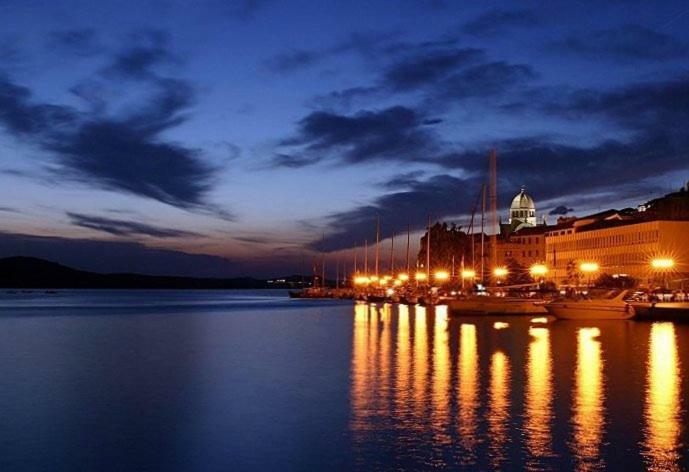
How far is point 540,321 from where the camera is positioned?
79125 mm

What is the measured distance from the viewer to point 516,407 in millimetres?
26562

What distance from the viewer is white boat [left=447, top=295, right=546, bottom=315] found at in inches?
3516

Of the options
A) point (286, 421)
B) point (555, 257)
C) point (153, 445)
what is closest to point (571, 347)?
point (286, 421)

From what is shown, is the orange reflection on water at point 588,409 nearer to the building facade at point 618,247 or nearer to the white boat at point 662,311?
the white boat at point 662,311

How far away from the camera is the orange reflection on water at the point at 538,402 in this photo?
20969mm

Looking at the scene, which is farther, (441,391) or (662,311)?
(662,311)

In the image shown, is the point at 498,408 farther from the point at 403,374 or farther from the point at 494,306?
the point at 494,306

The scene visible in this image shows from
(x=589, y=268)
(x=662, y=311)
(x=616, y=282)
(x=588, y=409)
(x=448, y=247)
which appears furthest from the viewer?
(x=448, y=247)

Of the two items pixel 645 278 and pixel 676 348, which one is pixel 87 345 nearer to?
pixel 676 348

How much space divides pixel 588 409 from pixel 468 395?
4448mm

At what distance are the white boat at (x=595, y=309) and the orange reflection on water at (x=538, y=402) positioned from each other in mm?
30284

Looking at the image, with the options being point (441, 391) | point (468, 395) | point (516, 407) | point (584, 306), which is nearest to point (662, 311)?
point (584, 306)

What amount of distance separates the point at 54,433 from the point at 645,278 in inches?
4803

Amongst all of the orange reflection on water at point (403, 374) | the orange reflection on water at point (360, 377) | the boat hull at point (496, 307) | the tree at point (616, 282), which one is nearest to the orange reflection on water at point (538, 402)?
the orange reflection on water at point (403, 374)
